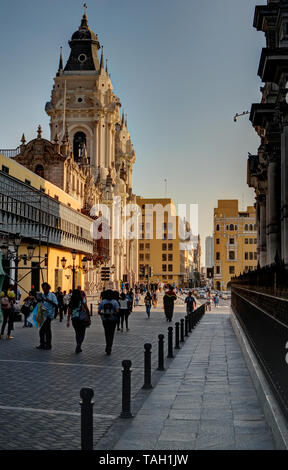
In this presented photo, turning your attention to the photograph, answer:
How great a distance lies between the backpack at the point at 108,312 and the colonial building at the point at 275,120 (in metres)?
5.01

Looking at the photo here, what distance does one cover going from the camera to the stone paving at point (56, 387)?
6801mm

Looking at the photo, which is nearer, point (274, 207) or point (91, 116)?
point (274, 207)

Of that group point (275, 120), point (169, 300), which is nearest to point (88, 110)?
point (169, 300)

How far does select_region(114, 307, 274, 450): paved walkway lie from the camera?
6297 mm

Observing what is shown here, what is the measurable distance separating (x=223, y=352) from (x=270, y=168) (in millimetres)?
8022

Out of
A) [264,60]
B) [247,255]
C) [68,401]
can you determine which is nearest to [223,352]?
[68,401]

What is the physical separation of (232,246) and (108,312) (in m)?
96.8

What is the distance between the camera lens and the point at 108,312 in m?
14.4

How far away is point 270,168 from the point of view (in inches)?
803

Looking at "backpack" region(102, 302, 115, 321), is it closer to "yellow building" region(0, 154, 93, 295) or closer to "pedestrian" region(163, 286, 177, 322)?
"yellow building" region(0, 154, 93, 295)

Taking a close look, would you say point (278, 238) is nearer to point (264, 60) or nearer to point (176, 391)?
point (264, 60)

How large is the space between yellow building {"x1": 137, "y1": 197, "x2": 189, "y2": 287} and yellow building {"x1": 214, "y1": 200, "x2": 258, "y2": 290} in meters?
28.7

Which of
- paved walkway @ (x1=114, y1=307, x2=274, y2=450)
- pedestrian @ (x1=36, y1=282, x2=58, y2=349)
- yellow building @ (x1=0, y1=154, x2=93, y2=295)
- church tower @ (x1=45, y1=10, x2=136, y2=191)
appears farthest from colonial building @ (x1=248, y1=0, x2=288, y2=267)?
church tower @ (x1=45, y1=10, x2=136, y2=191)

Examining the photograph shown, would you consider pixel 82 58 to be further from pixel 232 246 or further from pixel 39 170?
pixel 232 246
